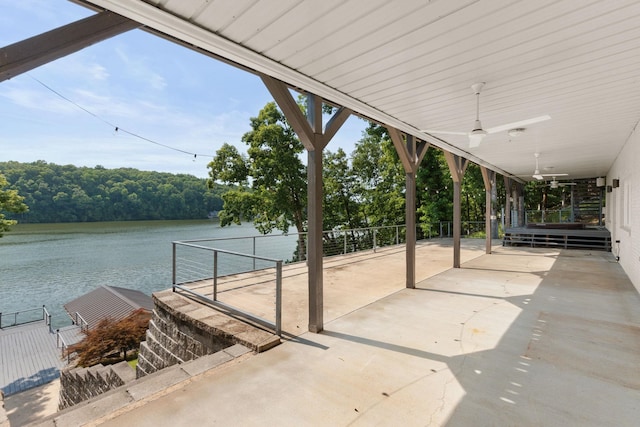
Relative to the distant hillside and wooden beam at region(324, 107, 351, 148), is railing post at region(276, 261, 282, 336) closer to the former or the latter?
wooden beam at region(324, 107, 351, 148)

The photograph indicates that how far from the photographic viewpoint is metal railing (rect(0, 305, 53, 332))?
14.9m

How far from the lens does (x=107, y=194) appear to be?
35.7m

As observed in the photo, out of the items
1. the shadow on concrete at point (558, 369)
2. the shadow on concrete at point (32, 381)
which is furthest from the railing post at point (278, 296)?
the shadow on concrete at point (32, 381)

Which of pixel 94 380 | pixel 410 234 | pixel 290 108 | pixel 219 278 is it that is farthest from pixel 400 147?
pixel 94 380

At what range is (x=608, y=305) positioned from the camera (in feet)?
13.3

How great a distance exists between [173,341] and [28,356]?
13291 mm

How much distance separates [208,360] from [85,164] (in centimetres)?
4018

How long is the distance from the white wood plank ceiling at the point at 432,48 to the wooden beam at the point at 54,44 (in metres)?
0.13

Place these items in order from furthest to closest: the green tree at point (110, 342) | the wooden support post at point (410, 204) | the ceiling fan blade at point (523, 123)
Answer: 1. the green tree at point (110, 342)
2. the wooden support post at point (410, 204)
3. the ceiling fan blade at point (523, 123)

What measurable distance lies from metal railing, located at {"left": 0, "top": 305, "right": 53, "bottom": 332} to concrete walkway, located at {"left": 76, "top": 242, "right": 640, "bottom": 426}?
58.5 feet

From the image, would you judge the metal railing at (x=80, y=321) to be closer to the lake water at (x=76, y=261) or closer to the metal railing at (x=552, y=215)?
the lake water at (x=76, y=261)

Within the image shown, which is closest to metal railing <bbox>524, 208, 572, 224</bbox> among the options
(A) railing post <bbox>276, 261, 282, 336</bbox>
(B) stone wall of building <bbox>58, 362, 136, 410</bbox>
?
(A) railing post <bbox>276, 261, 282, 336</bbox>

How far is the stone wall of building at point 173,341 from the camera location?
309 centimetres

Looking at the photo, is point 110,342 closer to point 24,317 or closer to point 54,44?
point 54,44
